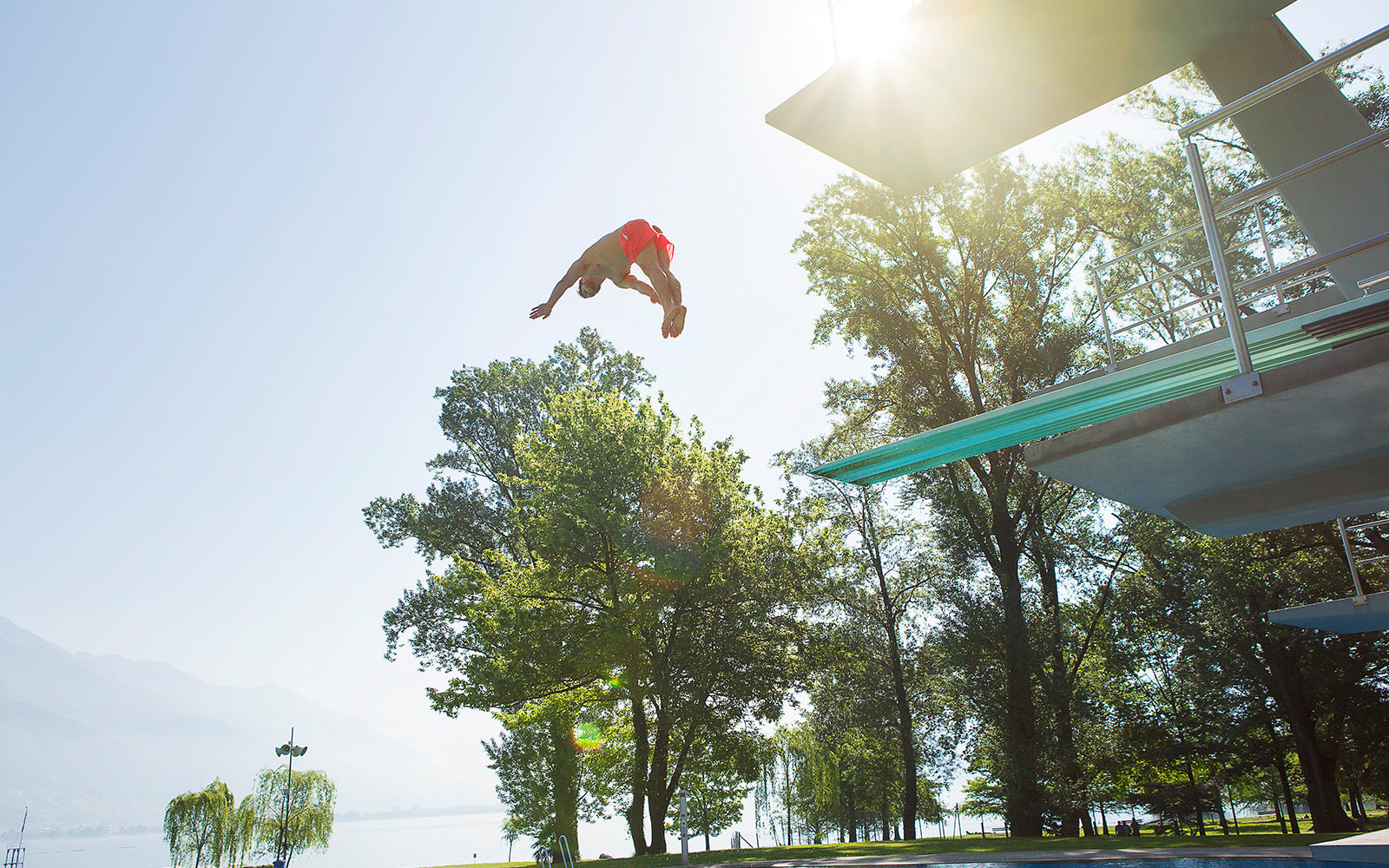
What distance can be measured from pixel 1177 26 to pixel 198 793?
4957 cm

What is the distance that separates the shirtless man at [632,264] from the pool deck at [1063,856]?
11.1 m

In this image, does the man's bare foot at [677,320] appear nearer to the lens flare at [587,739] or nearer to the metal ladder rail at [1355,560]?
the metal ladder rail at [1355,560]

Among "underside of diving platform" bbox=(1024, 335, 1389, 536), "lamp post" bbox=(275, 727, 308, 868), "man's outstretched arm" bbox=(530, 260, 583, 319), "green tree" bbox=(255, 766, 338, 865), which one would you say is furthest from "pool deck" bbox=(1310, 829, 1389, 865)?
"green tree" bbox=(255, 766, 338, 865)

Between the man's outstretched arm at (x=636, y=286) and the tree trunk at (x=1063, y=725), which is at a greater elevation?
the man's outstretched arm at (x=636, y=286)

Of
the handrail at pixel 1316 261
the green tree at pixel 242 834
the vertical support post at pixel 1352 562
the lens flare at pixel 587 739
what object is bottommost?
the green tree at pixel 242 834

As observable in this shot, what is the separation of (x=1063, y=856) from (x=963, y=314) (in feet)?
53.5

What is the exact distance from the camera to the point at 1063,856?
13766 mm

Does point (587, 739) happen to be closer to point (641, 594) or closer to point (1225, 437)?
point (641, 594)

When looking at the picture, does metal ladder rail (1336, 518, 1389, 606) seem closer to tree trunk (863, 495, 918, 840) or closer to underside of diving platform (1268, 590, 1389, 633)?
underside of diving platform (1268, 590, 1389, 633)

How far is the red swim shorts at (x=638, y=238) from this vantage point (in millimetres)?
7820

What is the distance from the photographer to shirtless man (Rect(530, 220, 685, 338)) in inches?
308

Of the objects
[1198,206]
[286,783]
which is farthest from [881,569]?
[286,783]

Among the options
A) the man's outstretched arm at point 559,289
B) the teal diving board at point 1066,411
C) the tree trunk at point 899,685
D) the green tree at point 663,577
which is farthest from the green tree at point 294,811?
the teal diving board at point 1066,411

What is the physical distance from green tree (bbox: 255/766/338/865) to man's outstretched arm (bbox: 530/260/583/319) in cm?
4379
